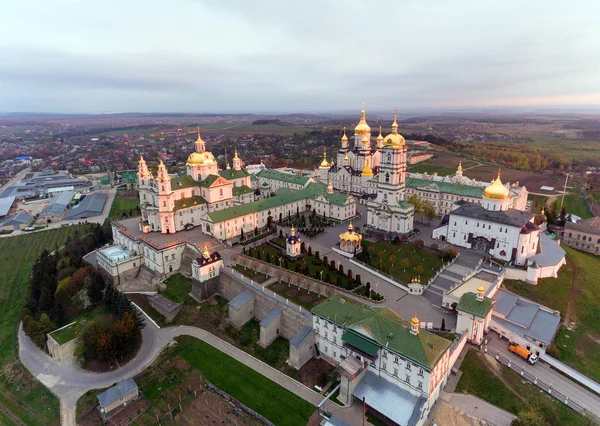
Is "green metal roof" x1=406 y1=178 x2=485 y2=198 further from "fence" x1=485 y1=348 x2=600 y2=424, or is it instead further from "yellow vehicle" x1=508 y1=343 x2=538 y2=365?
"fence" x1=485 y1=348 x2=600 y2=424

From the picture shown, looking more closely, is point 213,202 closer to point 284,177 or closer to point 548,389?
point 284,177

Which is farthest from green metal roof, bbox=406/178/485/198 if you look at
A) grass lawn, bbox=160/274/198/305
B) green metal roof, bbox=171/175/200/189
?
grass lawn, bbox=160/274/198/305

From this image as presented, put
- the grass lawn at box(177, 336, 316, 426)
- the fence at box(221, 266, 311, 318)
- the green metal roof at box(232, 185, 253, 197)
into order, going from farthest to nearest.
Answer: the green metal roof at box(232, 185, 253, 197) < the fence at box(221, 266, 311, 318) < the grass lawn at box(177, 336, 316, 426)

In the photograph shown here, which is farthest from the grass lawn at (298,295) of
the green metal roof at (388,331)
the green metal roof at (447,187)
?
the green metal roof at (447,187)

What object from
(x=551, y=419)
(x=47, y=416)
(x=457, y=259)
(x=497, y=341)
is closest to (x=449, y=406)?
(x=551, y=419)

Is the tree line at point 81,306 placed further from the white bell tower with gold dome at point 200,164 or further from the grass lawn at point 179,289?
the white bell tower with gold dome at point 200,164

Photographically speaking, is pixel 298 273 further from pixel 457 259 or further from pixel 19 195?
pixel 19 195
